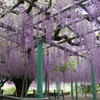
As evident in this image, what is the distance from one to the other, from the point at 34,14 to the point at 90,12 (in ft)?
6.73

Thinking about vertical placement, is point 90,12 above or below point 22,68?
above

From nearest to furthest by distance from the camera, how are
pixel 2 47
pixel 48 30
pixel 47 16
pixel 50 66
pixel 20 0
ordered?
pixel 20 0, pixel 47 16, pixel 48 30, pixel 2 47, pixel 50 66

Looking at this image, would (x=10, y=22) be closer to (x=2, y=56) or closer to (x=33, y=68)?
(x=2, y=56)

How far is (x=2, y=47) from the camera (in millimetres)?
7617

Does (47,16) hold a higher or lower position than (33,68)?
higher

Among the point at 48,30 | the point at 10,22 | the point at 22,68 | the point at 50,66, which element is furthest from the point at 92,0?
the point at 22,68

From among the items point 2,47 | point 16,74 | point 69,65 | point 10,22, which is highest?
point 10,22

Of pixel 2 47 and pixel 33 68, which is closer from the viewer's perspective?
pixel 2 47

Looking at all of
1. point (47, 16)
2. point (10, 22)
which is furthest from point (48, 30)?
point (10, 22)

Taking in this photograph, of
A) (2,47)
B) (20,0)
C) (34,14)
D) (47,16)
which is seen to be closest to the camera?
(20,0)

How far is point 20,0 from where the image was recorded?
3689mm

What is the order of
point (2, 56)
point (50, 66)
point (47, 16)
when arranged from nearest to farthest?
point (47, 16)
point (2, 56)
point (50, 66)

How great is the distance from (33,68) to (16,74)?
202 centimetres

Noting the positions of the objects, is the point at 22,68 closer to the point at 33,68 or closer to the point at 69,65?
the point at 33,68
